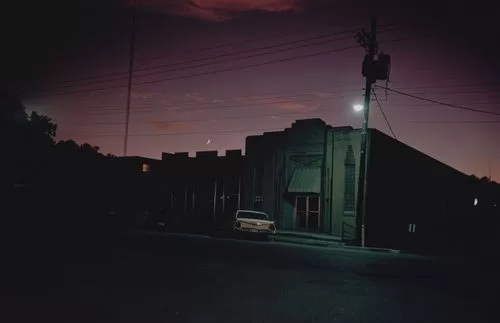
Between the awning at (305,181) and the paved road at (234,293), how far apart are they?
20.0 meters

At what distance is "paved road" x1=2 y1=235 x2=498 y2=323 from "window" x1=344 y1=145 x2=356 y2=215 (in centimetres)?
1779

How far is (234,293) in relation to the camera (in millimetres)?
10883

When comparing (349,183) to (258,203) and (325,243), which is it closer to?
(325,243)

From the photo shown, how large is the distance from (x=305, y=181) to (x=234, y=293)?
27510 millimetres

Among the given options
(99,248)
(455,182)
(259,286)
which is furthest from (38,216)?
(455,182)

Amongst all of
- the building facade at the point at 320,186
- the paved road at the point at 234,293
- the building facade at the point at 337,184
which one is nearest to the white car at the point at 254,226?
the building facade at the point at 320,186

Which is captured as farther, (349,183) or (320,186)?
(320,186)

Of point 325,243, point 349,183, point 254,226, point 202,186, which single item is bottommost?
point 325,243

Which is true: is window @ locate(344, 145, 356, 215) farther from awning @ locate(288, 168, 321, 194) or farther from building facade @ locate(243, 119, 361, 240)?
awning @ locate(288, 168, 321, 194)

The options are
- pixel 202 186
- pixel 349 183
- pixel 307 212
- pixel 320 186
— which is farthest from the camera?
pixel 202 186

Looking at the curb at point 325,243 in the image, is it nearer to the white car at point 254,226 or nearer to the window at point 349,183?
the white car at point 254,226

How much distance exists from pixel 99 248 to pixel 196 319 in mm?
13010

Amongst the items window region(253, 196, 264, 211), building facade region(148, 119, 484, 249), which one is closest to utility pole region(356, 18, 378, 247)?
building facade region(148, 119, 484, 249)

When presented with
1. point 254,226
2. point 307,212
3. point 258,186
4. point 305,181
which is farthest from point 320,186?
point 254,226
